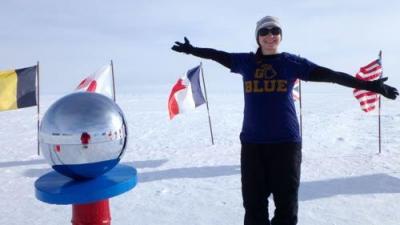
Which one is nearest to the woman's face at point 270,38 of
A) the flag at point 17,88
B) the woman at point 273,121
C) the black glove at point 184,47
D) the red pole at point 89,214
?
the woman at point 273,121

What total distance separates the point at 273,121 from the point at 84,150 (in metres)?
1.34

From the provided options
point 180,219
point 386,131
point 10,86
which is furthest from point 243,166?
point 386,131

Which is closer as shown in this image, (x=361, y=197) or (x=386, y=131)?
(x=361, y=197)

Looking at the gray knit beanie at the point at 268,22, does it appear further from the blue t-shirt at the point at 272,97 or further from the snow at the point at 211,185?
the snow at the point at 211,185

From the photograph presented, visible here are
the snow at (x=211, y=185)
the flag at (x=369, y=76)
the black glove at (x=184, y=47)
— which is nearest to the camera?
the black glove at (x=184, y=47)

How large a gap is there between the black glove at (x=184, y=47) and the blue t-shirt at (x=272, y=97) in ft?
1.55

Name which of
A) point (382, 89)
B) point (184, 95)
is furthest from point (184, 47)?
point (184, 95)

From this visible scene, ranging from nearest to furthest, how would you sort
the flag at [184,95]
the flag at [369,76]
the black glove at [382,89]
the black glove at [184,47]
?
1. the black glove at [382,89]
2. the black glove at [184,47]
3. the flag at [369,76]
4. the flag at [184,95]

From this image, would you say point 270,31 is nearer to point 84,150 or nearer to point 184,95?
point 84,150

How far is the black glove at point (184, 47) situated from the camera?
3.00 metres

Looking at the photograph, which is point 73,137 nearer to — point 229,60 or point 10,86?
point 229,60

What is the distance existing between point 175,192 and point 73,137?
3.73 meters

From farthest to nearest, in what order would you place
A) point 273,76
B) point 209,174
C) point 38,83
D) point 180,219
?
point 38,83, point 209,174, point 180,219, point 273,76

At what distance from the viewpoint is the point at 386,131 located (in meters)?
11.9
